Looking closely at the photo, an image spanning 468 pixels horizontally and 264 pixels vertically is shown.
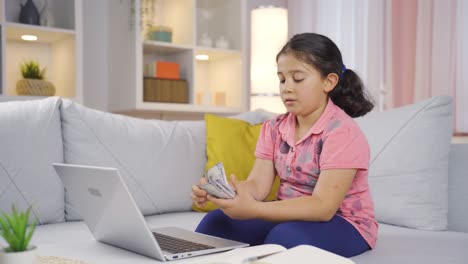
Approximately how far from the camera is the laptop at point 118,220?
38.9 inches

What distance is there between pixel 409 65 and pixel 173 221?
5.65ft

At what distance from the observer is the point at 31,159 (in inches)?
65.3

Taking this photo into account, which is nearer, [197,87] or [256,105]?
[256,105]

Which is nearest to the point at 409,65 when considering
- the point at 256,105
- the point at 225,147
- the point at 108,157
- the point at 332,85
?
the point at 256,105

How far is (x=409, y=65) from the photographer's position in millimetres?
2863

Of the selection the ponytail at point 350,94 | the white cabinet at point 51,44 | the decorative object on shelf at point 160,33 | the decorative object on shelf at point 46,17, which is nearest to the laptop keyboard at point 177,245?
the ponytail at point 350,94

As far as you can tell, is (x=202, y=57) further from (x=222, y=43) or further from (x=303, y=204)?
(x=303, y=204)

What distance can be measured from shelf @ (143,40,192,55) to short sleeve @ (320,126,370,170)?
77.5 inches

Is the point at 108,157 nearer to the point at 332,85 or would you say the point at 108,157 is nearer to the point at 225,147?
the point at 225,147

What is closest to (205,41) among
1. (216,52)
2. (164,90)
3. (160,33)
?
(216,52)

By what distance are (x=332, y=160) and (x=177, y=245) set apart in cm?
43

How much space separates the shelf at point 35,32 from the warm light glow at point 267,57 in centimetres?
114

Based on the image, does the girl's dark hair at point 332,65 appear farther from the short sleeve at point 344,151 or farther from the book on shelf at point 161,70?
the book on shelf at point 161,70

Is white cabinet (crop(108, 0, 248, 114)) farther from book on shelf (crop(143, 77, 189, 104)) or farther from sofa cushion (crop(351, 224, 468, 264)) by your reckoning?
sofa cushion (crop(351, 224, 468, 264))
